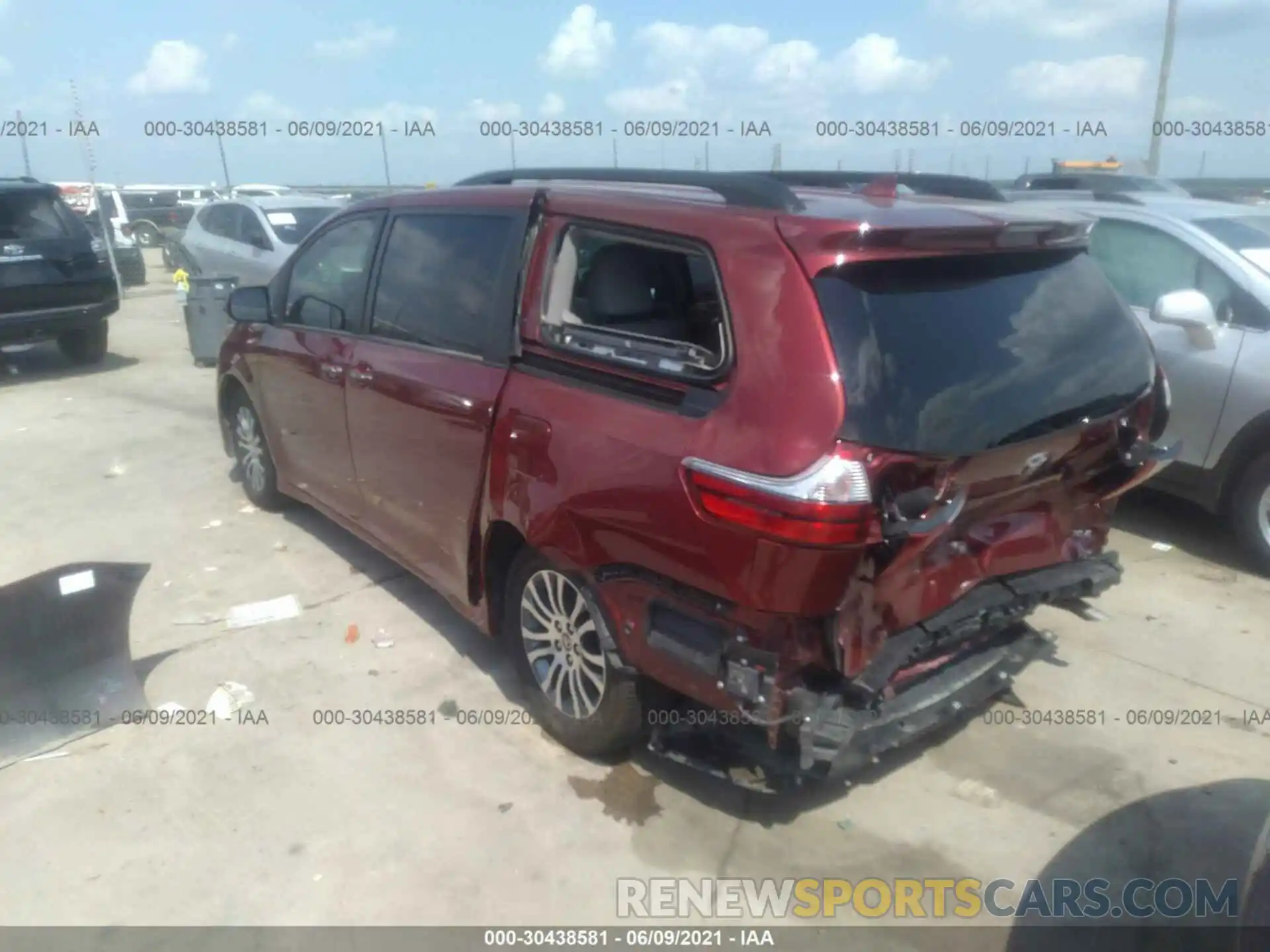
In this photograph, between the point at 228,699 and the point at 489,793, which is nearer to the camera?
the point at 489,793

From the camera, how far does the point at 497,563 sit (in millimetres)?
3754

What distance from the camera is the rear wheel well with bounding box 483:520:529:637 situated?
11.9 ft

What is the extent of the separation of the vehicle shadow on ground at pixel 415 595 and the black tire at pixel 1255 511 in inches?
152

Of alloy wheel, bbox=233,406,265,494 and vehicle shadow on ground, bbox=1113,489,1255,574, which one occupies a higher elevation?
alloy wheel, bbox=233,406,265,494

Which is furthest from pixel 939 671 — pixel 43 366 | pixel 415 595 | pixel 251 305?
pixel 43 366

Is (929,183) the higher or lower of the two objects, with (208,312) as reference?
higher

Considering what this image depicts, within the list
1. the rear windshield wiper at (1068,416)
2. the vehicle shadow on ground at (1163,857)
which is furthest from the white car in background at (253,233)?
the vehicle shadow on ground at (1163,857)

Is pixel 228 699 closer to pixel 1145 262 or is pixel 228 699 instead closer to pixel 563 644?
pixel 563 644

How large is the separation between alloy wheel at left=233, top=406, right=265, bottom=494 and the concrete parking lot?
1009 millimetres

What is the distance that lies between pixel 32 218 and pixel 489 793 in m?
9.42

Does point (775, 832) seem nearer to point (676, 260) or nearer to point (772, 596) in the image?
point (772, 596)

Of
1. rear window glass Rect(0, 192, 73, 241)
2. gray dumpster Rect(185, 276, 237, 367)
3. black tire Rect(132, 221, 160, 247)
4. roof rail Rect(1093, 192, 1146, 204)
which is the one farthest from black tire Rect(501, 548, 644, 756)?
black tire Rect(132, 221, 160, 247)

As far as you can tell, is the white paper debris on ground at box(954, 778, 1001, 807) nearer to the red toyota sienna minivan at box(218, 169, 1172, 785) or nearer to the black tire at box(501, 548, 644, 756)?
the red toyota sienna minivan at box(218, 169, 1172, 785)

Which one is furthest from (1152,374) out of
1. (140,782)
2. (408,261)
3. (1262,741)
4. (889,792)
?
(140,782)
